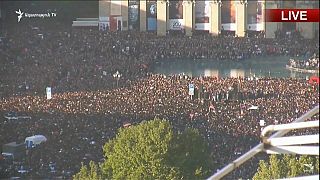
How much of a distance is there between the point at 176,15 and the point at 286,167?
35.3 feet

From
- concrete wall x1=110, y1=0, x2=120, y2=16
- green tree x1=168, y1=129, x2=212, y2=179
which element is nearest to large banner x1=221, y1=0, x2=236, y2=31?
concrete wall x1=110, y1=0, x2=120, y2=16

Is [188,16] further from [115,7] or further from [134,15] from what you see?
[115,7]

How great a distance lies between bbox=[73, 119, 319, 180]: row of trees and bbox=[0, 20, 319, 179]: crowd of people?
0.72 feet

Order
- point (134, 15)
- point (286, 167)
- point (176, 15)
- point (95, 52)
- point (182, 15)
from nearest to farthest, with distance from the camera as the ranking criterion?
point (286, 167)
point (95, 52)
point (134, 15)
point (182, 15)
point (176, 15)

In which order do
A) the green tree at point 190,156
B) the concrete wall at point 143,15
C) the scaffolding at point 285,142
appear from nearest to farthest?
the scaffolding at point 285,142
the green tree at point 190,156
the concrete wall at point 143,15

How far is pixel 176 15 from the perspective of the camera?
52.0 ft

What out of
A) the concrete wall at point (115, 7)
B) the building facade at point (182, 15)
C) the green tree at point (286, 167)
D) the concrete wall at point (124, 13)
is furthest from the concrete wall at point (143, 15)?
the green tree at point (286, 167)

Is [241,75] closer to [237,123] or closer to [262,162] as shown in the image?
[237,123]

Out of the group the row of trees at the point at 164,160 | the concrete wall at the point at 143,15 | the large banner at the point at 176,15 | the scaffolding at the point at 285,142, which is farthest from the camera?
the large banner at the point at 176,15

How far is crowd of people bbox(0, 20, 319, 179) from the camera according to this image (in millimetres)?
6719

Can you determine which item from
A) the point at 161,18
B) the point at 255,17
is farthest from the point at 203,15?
the point at 255,17

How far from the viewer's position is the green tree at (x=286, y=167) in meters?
4.87

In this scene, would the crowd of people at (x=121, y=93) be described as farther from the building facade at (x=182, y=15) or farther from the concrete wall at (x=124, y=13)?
the concrete wall at (x=124, y=13)

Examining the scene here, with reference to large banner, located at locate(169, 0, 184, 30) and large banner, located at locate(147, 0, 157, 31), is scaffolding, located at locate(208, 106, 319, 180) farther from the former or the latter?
large banner, located at locate(169, 0, 184, 30)
